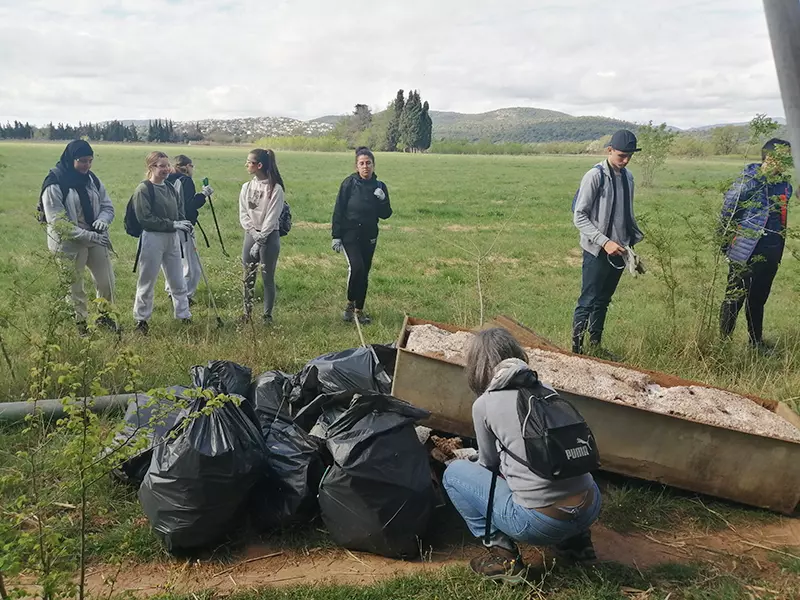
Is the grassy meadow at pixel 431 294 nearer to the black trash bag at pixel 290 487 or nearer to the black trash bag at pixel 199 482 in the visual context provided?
the black trash bag at pixel 199 482

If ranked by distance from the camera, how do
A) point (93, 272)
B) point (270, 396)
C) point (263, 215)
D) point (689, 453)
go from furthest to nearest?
point (263, 215) → point (93, 272) → point (270, 396) → point (689, 453)

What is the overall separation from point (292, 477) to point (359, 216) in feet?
12.4

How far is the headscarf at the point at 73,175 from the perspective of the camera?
17.7 feet

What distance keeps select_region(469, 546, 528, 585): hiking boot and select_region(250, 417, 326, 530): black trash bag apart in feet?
2.78

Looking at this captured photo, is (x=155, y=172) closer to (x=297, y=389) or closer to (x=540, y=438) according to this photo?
(x=297, y=389)

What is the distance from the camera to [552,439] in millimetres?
2439

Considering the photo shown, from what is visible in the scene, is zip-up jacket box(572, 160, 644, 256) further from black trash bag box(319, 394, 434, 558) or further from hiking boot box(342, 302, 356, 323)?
black trash bag box(319, 394, 434, 558)

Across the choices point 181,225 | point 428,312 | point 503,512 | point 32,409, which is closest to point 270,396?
point 32,409

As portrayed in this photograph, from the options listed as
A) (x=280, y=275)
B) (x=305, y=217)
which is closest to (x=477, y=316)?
(x=280, y=275)

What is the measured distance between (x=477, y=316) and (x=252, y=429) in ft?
13.7

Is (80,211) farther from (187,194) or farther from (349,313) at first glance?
(349,313)

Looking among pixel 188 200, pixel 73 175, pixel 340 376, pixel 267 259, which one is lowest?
pixel 340 376

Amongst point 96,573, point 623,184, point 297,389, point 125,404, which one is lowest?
point 96,573

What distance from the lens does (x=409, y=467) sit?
2.96 m
